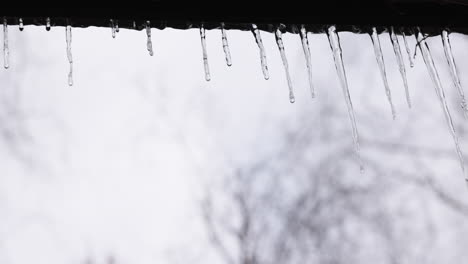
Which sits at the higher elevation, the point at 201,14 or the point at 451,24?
the point at 201,14

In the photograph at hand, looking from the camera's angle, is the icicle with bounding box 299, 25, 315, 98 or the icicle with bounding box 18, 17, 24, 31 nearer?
the icicle with bounding box 18, 17, 24, 31

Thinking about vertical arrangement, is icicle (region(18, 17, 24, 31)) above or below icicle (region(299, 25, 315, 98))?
above

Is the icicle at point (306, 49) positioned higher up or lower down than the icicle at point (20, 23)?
lower down

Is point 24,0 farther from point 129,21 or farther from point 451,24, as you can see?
point 451,24

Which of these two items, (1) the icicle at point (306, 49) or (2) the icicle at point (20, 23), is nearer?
(2) the icicle at point (20, 23)

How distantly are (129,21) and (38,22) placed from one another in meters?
0.36

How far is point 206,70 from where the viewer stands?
9.12ft

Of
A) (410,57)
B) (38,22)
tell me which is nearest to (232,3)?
(38,22)

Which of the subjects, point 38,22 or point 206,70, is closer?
point 38,22

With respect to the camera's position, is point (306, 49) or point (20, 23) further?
point (306, 49)

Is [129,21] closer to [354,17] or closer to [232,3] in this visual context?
[232,3]

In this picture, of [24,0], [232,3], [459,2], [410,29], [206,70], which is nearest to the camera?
[24,0]

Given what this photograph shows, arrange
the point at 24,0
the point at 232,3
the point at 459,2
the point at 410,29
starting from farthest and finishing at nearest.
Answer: the point at 410,29
the point at 459,2
the point at 232,3
the point at 24,0

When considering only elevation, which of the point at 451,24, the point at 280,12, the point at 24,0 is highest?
the point at 24,0
